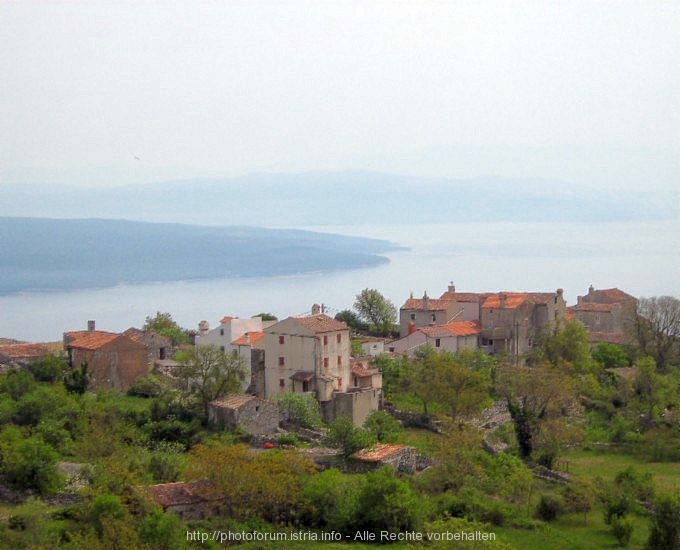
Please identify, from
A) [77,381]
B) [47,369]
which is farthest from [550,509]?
[47,369]

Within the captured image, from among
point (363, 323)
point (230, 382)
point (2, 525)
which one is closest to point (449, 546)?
point (2, 525)

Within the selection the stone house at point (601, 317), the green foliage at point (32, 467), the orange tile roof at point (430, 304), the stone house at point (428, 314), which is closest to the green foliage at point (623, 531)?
the green foliage at point (32, 467)

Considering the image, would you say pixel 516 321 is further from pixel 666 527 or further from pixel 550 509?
pixel 666 527

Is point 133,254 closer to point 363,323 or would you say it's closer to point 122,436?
point 363,323

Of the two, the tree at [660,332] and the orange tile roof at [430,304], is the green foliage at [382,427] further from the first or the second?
the tree at [660,332]

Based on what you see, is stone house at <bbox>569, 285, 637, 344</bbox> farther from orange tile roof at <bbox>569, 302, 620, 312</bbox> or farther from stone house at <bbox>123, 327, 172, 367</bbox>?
stone house at <bbox>123, 327, 172, 367</bbox>

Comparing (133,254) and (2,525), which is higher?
(133,254)
